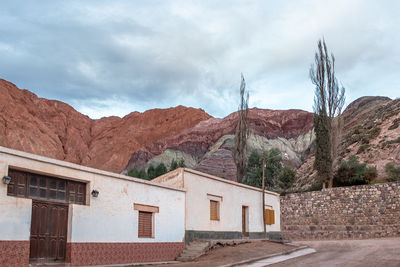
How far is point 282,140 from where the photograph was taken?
218 ft

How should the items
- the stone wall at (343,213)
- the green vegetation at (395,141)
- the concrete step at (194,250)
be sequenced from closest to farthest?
1. the concrete step at (194,250)
2. the stone wall at (343,213)
3. the green vegetation at (395,141)

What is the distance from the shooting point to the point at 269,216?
24688mm

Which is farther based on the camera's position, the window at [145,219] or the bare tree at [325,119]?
the bare tree at [325,119]

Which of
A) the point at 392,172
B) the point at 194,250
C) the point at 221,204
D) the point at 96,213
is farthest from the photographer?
the point at 392,172

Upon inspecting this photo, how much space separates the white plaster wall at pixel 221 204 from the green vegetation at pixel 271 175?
14727 millimetres

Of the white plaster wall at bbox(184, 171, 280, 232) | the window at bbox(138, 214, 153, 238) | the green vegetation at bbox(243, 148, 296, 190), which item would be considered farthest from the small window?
the green vegetation at bbox(243, 148, 296, 190)

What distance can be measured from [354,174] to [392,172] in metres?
2.83

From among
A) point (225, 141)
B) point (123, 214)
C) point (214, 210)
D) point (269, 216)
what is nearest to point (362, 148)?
point (269, 216)

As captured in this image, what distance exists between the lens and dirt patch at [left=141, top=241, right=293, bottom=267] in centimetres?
1533

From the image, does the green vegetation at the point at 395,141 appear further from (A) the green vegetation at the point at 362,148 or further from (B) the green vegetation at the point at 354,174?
(B) the green vegetation at the point at 354,174

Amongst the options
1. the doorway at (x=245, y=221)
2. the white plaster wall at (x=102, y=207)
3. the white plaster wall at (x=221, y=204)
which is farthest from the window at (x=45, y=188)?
the doorway at (x=245, y=221)

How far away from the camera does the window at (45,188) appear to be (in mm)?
11430

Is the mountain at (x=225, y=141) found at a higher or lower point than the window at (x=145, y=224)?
higher

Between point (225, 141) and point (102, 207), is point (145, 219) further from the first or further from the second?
point (225, 141)
